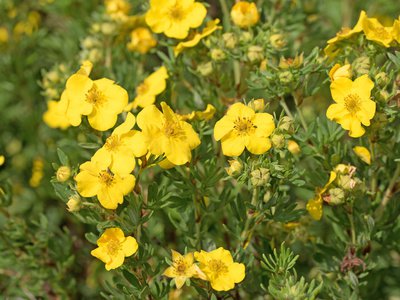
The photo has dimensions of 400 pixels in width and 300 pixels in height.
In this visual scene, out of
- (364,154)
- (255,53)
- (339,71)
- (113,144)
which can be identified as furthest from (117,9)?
(364,154)

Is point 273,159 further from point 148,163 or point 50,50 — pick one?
point 50,50

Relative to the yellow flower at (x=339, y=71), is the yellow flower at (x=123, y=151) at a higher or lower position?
lower

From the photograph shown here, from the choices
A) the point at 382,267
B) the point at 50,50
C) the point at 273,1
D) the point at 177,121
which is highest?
the point at 177,121

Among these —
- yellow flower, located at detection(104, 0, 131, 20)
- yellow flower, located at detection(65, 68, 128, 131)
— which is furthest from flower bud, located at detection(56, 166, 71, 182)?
yellow flower, located at detection(104, 0, 131, 20)

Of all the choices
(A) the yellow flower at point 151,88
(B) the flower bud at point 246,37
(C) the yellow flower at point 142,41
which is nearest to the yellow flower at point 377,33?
(B) the flower bud at point 246,37

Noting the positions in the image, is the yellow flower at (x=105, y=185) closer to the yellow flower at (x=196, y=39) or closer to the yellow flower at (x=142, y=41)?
the yellow flower at (x=196, y=39)

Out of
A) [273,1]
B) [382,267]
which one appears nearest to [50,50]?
[273,1]

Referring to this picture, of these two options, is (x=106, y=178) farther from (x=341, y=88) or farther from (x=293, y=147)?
(x=341, y=88)
